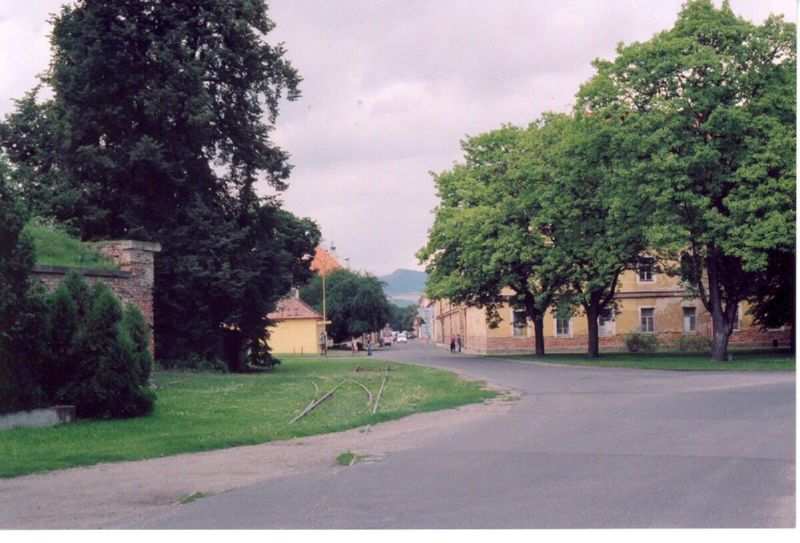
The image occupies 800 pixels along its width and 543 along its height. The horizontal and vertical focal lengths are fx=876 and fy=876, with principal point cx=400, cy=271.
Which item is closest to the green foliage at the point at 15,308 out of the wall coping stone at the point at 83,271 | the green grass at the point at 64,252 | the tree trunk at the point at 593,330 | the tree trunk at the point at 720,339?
the wall coping stone at the point at 83,271

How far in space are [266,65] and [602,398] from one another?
2316cm

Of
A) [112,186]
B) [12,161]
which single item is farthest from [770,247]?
[12,161]

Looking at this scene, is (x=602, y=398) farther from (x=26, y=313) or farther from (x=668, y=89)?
(x=668, y=89)

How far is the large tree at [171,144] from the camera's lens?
3219 centimetres

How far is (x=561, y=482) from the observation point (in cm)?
901

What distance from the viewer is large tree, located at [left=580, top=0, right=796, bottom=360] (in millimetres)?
31297

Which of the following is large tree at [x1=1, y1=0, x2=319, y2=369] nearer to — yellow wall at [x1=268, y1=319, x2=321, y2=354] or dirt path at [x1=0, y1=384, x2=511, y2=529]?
dirt path at [x1=0, y1=384, x2=511, y2=529]

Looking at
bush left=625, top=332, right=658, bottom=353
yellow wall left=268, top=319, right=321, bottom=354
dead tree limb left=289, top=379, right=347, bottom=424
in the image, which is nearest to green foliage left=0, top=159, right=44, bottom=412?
dead tree limb left=289, top=379, right=347, bottom=424

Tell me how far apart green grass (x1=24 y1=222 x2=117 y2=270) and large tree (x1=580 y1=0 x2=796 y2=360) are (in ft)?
65.2

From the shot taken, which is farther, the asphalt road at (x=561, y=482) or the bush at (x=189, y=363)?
the bush at (x=189, y=363)

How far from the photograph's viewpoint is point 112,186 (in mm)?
33500

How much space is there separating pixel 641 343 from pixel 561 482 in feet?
158

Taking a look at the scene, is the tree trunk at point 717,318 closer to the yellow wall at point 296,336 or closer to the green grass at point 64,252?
the green grass at point 64,252

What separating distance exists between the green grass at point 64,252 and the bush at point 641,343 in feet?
126
